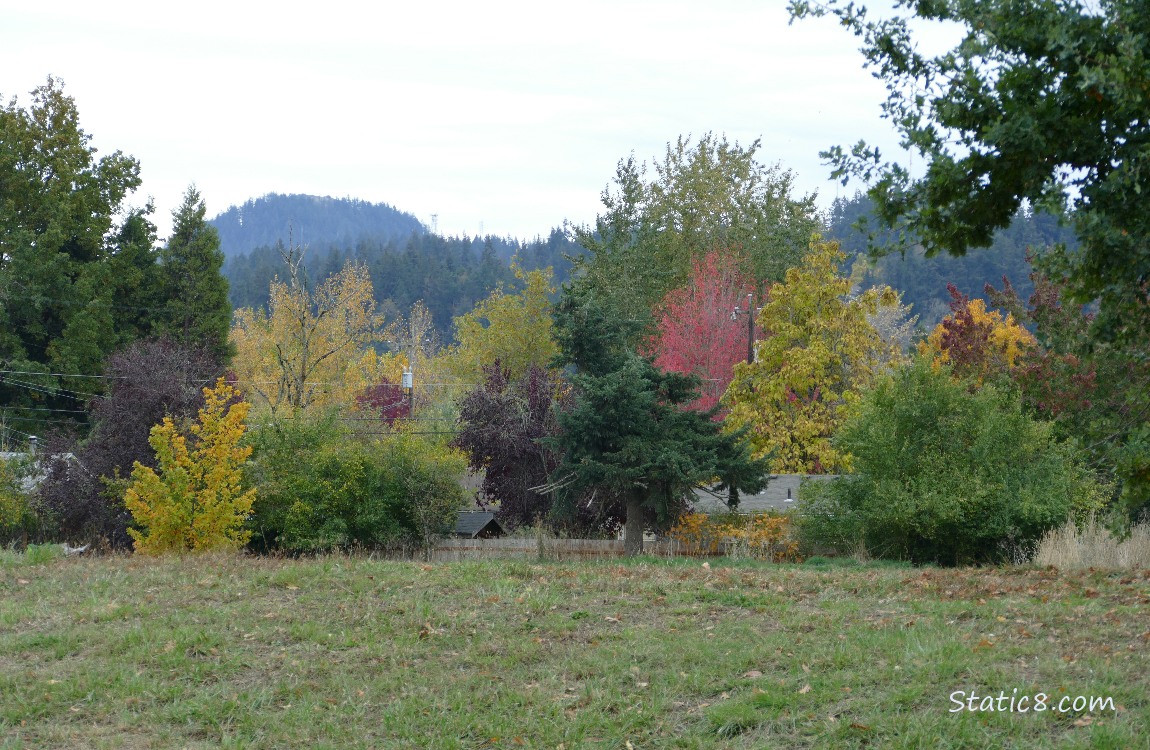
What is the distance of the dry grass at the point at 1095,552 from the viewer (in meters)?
A: 14.3

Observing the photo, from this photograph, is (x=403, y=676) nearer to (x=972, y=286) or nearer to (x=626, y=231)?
(x=626, y=231)

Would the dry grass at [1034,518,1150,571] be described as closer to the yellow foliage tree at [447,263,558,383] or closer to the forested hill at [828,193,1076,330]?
the yellow foliage tree at [447,263,558,383]

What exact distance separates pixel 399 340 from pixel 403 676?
73.4 meters

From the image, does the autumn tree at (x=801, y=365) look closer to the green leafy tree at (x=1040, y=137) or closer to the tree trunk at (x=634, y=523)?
the tree trunk at (x=634, y=523)

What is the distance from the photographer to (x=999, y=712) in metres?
6.88

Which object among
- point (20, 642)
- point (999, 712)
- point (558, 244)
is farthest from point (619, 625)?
point (558, 244)

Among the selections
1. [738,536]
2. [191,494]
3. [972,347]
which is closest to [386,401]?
[972,347]

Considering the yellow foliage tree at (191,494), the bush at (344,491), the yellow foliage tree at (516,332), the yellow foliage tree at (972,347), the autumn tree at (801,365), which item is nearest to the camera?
the yellow foliage tree at (191,494)

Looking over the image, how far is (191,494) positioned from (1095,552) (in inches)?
615

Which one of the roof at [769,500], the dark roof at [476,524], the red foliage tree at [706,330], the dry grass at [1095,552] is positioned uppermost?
the red foliage tree at [706,330]

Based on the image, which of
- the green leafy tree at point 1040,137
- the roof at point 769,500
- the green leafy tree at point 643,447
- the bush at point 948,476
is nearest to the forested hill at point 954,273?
the roof at point 769,500

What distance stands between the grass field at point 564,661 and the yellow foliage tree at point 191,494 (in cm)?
809

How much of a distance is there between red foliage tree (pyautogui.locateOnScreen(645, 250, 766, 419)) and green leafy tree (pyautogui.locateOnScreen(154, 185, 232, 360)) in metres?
18.1

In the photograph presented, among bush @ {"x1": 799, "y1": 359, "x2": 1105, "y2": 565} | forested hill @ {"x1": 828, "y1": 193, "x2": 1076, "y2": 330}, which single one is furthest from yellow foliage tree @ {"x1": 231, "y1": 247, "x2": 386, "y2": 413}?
forested hill @ {"x1": 828, "y1": 193, "x2": 1076, "y2": 330}
